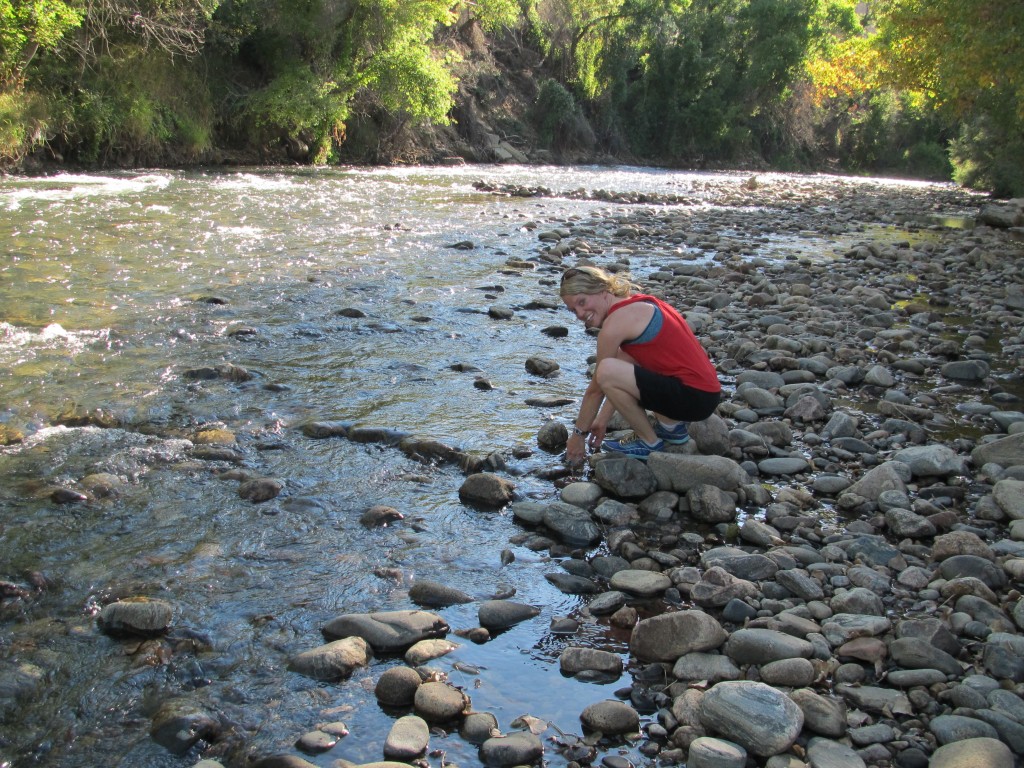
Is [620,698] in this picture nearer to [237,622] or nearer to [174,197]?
[237,622]

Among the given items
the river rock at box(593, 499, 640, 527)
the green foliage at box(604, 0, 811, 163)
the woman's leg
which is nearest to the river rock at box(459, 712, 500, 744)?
the river rock at box(593, 499, 640, 527)

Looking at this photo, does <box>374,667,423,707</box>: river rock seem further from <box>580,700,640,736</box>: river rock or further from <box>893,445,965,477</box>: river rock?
<box>893,445,965,477</box>: river rock

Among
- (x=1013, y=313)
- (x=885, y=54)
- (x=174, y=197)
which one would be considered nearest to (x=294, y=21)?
(x=174, y=197)

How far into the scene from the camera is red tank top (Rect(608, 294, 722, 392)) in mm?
5020

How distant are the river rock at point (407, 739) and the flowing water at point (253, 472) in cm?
6

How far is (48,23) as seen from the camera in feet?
60.4

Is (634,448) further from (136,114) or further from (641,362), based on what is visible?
(136,114)

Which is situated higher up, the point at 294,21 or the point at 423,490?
the point at 294,21

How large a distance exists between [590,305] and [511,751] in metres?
2.95

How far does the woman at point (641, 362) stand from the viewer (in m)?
5.02

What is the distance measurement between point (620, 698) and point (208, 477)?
2829 millimetres

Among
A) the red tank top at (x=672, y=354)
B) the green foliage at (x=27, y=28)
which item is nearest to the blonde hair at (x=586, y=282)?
the red tank top at (x=672, y=354)

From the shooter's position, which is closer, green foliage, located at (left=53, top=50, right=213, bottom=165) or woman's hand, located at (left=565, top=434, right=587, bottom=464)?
woman's hand, located at (left=565, top=434, right=587, bottom=464)

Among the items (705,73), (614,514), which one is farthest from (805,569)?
(705,73)
